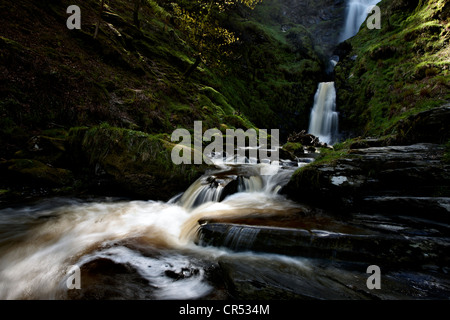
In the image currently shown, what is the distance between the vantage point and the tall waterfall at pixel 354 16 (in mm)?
42491

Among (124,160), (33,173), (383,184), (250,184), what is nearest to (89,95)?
(33,173)

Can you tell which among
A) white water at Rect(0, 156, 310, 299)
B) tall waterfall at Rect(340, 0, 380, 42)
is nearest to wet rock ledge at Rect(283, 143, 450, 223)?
white water at Rect(0, 156, 310, 299)

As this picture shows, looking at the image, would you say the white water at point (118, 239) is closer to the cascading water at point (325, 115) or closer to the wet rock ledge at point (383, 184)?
the wet rock ledge at point (383, 184)

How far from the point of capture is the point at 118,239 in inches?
145

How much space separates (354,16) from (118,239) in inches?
2362

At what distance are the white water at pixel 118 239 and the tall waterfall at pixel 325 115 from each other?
64.1 feet

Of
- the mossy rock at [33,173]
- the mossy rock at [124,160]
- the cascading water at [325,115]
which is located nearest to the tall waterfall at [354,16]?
the cascading water at [325,115]

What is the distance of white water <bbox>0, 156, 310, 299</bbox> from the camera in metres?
2.56

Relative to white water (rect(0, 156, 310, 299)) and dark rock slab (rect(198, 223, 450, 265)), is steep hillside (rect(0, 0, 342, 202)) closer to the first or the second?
white water (rect(0, 156, 310, 299))

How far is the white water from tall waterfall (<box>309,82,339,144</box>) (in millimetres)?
19526

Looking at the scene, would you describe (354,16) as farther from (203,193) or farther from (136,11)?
(203,193)

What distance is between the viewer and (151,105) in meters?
9.82

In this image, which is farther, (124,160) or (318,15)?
(318,15)
